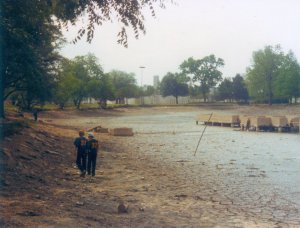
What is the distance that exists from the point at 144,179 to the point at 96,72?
2681 inches

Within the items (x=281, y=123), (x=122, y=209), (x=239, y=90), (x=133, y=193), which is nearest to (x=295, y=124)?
(x=281, y=123)

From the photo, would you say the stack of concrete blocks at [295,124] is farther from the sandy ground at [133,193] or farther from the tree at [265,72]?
the tree at [265,72]

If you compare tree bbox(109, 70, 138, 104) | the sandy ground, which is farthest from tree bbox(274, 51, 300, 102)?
the sandy ground

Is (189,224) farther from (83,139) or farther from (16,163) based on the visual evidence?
(16,163)

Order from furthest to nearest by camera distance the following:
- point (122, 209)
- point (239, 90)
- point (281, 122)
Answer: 1. point (239, 90)
2. point (281, 122)
3. point (122, 209)

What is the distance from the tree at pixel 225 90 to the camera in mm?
105000

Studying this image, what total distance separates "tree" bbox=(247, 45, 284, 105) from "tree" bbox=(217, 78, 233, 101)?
67.1ft

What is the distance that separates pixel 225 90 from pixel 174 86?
14291mm

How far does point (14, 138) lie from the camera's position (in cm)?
1600

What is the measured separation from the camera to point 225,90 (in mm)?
105625

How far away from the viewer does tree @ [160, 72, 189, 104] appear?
112m

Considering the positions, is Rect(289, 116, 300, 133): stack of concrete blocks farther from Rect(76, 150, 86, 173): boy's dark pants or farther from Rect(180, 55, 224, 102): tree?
Rect(180, 55, 224, 102): tree

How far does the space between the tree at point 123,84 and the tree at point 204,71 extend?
15.0 m

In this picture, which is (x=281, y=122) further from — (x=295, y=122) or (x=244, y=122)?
(x=244, y=122)
